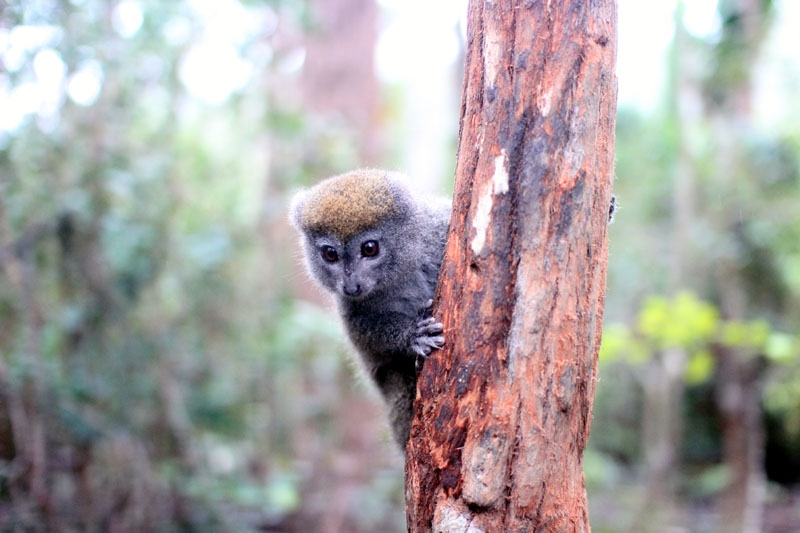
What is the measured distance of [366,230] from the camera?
398 centimetres

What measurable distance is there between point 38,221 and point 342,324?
8.52ft

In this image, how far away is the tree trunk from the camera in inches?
108

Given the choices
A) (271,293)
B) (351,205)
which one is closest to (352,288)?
(351,205)

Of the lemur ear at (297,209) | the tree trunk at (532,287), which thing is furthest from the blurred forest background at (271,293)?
the tree trunk at (532,287)

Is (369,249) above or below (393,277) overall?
above

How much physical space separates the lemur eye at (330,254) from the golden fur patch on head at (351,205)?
0.10 meters

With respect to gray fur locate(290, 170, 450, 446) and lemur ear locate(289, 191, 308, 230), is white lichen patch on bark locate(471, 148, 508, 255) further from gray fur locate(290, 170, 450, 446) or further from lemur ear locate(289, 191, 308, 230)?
lemur ear locate(289, 191, 308, 230)

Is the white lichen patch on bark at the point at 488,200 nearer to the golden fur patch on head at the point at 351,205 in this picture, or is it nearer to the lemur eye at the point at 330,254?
the golden fur patch on head at the point at 351,205

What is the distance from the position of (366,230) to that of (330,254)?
0.29 meters

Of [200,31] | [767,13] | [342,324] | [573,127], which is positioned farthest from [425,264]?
[767,13]

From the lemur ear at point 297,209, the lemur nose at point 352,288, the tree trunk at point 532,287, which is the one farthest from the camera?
the lemur ear at point 297,209

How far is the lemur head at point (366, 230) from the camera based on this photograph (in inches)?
156

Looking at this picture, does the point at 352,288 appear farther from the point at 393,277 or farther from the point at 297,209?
the point at 297,209

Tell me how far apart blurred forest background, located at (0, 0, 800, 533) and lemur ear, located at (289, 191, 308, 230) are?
78 cm
